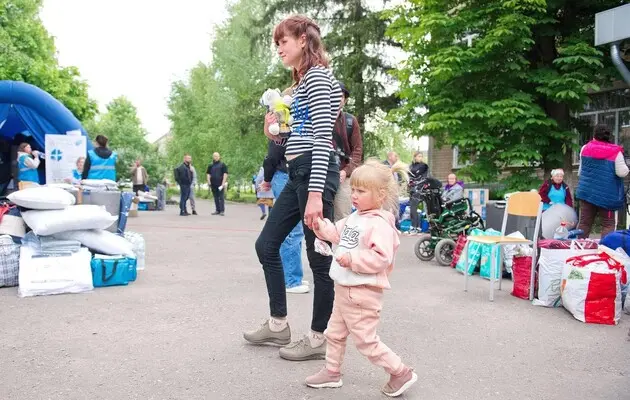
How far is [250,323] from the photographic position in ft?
16.0

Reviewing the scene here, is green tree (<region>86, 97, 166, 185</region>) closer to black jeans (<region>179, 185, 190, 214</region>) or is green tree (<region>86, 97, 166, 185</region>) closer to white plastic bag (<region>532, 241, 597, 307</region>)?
black jeans (<region>179, 185, 190, 214</region>)

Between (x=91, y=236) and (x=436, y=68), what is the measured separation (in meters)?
9.60

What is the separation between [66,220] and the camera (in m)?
6.43

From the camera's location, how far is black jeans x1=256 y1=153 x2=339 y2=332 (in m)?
3.71

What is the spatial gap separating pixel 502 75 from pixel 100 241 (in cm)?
1095

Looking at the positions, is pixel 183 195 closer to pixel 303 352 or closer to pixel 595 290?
pixel 595 290

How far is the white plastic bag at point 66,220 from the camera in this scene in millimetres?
6320

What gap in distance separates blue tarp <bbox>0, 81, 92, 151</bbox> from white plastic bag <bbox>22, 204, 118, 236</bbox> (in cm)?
852

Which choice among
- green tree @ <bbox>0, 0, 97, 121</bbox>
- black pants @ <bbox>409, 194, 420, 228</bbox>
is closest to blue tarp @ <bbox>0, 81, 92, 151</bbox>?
black pants @ <bbox>409, 194, 420, 228</bbox>

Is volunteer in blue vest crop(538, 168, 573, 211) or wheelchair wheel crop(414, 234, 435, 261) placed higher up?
volunteer in blue vest crop(538, 168, 573, 211)

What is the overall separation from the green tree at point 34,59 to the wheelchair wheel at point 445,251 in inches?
1084

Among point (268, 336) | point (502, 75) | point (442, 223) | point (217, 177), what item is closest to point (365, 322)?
point (268, 336)

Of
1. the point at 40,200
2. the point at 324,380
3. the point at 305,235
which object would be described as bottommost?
the point at 324,380

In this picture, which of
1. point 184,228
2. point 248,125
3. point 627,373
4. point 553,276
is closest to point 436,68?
point 184,228
